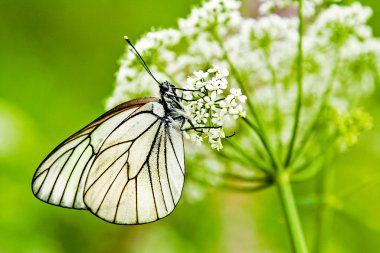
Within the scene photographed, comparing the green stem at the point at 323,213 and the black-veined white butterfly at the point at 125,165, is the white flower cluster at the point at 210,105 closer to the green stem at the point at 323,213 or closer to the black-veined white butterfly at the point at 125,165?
the black-veined white butterfly at the point at 125,165

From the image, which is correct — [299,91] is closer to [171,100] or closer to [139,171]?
[171,100]

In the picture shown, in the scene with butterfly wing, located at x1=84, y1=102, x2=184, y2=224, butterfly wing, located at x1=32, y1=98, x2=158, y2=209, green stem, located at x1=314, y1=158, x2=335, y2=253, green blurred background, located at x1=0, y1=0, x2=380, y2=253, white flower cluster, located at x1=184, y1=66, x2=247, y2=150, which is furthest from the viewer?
green blurred background, located at x1=0, y1=0, x2=380, y2=253

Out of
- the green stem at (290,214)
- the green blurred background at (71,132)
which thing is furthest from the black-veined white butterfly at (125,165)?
the green blurred background at (71,132)

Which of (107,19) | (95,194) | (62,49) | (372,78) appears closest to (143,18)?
(107,19)

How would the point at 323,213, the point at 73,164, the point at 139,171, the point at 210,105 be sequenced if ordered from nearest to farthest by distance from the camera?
the point at 210,105 → the point at 73,164 → the point at 139,171 → the point at 323,213

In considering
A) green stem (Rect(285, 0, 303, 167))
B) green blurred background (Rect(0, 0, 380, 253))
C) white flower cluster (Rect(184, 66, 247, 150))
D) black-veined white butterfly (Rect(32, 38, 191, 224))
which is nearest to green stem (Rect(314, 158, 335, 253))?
green blurred background (Rect(0, 0, 380, 253))

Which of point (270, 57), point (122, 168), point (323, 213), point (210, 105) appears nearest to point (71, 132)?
point (122, 168)

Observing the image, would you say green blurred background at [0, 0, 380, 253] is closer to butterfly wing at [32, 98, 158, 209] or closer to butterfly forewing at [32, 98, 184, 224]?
butterfly forewing at [32, 98, 184, 224]
